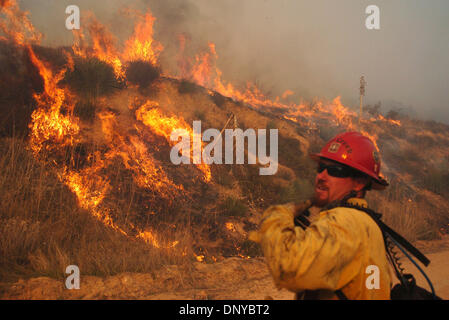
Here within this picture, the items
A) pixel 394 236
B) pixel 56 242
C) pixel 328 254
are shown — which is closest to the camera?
pixel 328 254

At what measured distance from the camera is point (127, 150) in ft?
26.6

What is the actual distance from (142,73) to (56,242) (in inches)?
419

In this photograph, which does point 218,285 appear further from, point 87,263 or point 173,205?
point 173,205

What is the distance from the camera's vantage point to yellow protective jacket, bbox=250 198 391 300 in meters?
1.12

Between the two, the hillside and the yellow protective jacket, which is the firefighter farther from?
the hillside

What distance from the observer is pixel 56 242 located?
12.1 feet

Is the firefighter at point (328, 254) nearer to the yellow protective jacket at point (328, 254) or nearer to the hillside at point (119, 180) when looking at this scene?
the yellow protective jacket at point (328, 254)

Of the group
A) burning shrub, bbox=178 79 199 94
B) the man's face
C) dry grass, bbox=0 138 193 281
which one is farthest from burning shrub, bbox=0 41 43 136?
the man's face

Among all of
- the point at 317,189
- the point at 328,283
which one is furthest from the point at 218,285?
the point at 328,283

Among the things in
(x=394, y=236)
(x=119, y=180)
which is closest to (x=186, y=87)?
(x=119, y=180)

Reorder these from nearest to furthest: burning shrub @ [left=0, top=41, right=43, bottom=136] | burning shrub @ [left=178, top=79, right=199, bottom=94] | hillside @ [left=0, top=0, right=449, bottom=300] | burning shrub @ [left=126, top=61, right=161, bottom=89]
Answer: hillside @ [left=0, top=0, right=449, bottom=300] → burning shrub @ [left=0, top=41, right=43, bottom=136] → burning shrub @ [left=126, top=61, right=161, bottom=89] → burning shrub @ [left=178, top=79, right=199, bottom=94]

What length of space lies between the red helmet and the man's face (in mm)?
72

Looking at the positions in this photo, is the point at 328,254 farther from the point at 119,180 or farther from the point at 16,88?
the point at 16,88
